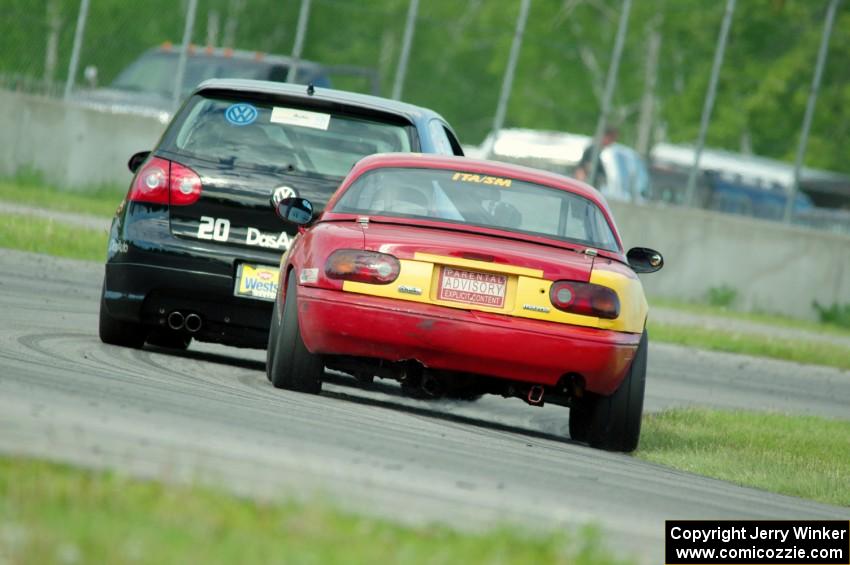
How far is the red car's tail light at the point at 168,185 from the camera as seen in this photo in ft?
34.9

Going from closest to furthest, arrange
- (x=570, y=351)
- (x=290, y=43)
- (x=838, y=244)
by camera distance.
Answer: (x=570, y=351)
(x=838, y=244)
(x=290, y=43)

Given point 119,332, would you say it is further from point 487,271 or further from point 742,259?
point 742,259


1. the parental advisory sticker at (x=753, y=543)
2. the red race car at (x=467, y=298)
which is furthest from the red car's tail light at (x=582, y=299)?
the parental advisory sticker at (x=753, y=543)

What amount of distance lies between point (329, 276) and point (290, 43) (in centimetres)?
1782

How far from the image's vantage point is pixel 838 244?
23625 millimetres

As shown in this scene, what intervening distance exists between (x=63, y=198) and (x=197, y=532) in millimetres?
19138

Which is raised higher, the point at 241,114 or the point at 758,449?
the point at 241,114

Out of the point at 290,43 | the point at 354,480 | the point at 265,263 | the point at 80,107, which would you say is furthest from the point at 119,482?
the point at 290,43

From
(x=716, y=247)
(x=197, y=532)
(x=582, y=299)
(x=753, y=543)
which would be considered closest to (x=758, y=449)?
(x=582, y=299)

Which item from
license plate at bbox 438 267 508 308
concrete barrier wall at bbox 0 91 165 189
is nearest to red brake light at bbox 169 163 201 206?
license plate at bbox 438 267 508 308

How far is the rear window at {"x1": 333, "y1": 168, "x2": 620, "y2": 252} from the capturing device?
9602 millimetres

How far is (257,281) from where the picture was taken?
34.8ft

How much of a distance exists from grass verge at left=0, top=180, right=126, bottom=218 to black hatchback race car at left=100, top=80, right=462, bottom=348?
11.3 m

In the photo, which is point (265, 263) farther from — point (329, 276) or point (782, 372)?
point (782, 372)
